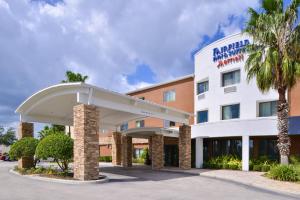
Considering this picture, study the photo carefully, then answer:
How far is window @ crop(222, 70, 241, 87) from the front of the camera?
28.8 metres

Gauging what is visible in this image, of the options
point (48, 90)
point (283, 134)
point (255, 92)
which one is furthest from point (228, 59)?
point (48, 90)

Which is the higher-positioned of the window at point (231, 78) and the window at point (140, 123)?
the window at point (231, 78)

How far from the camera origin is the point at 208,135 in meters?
28.8

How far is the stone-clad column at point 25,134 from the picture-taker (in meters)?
24.9

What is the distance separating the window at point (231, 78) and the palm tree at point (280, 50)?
25.0 feet

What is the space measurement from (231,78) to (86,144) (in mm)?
16965

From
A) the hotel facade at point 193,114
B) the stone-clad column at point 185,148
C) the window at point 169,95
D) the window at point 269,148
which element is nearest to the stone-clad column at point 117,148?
the hotel facade at point 193,114

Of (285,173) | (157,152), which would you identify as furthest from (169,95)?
(285,173)

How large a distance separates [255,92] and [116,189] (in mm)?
16833

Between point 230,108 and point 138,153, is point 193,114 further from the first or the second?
point 138,153

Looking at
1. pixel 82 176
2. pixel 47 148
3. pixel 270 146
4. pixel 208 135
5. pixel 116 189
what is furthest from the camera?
pixel 208 135

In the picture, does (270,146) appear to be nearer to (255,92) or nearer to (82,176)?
(255,92)

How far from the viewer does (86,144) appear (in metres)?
17.5

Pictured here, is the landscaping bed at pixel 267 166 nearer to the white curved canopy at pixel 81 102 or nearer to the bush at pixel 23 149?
the white curved canopy at pixel 81 102
